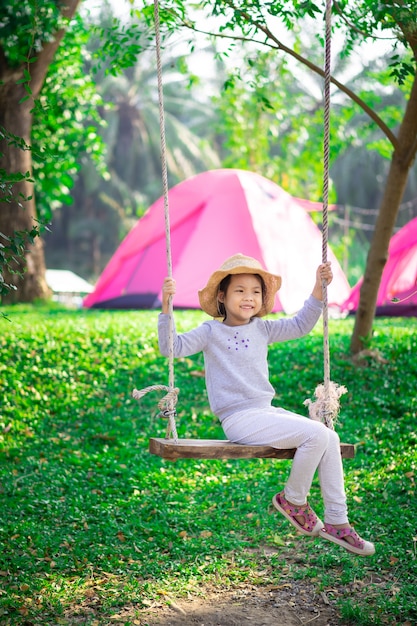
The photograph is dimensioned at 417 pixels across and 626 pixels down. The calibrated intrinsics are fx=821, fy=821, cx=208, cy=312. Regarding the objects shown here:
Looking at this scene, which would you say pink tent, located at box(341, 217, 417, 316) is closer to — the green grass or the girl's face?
the green grass

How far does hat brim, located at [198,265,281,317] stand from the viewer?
3930mm

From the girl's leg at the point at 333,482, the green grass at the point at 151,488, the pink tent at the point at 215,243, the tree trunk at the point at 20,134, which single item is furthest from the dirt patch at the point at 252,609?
the pink tent at the point at 215,243

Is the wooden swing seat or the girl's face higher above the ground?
the girl's face

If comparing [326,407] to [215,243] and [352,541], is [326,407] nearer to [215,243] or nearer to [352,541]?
[352,541]

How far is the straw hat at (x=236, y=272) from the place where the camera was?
12.9ft

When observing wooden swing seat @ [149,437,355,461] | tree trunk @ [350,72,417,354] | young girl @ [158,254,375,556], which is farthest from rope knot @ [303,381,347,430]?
tree trunk @ [350,72,417,354]

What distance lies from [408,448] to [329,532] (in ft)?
7.14

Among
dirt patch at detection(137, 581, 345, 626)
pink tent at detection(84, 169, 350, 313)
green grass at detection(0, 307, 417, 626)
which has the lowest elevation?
dirt patch at detection(137, 581, 345, 626)

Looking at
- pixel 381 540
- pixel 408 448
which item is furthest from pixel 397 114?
pixel 381 540

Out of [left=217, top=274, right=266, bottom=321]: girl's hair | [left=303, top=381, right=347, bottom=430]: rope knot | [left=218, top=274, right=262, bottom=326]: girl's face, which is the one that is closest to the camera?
[left=303, top=381, right=347, bottom=430]: rope knot

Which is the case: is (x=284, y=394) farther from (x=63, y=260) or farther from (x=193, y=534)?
(x=63, y=260)

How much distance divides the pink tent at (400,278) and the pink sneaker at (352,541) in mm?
6742

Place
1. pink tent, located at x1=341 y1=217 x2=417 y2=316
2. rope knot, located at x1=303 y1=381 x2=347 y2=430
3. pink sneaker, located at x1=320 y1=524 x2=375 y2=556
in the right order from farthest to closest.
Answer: pink tent, located at x1=341 y1=217 x2=417 y2=316 → rope knot, located at x1=303 y1=381 x2=347 y2=430 → pink sneaker, located at x1=320 y1=524 x2=375 y2=556

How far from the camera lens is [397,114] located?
12.8m
